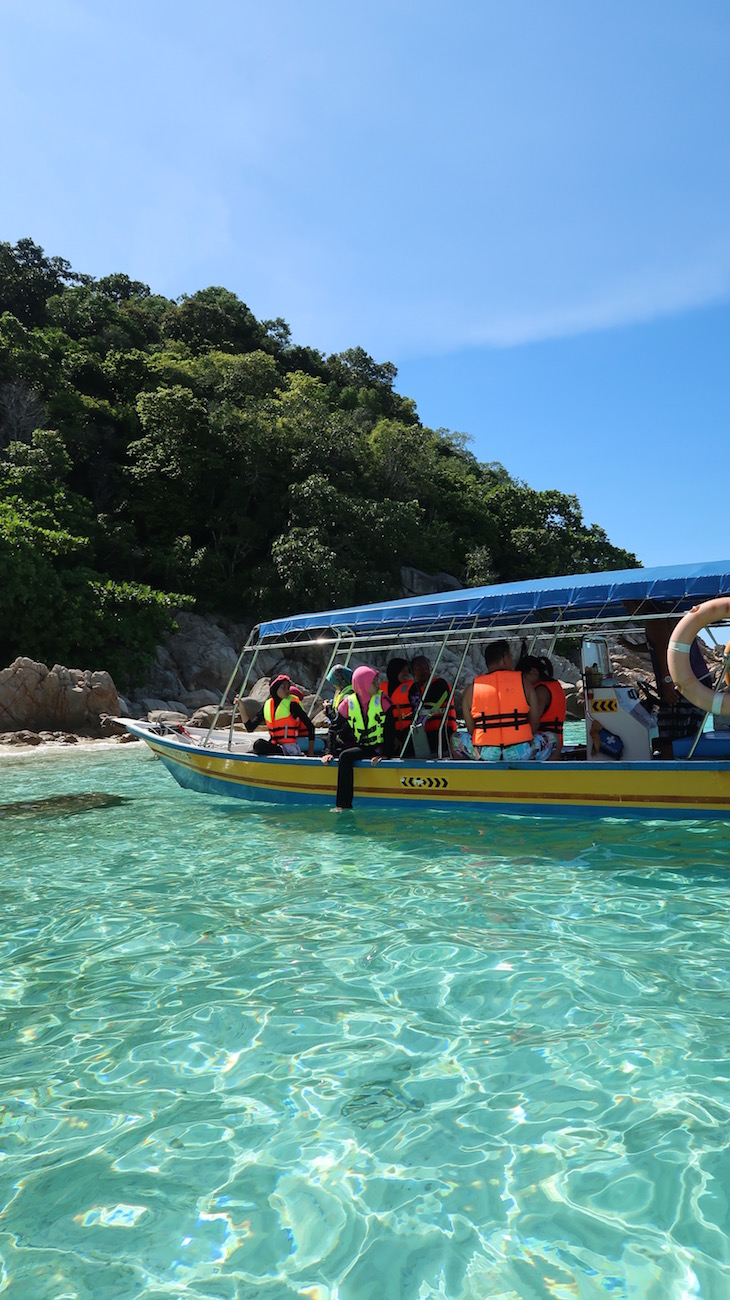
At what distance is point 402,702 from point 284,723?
6.14ft

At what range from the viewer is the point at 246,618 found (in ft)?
109

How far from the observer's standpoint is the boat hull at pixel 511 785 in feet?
25.9

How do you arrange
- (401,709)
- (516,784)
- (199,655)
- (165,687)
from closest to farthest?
(516,784) → (401,709) → (165,687) → (199,655)

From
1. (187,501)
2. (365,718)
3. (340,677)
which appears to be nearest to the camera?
(365,718)

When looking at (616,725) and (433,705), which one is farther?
(433,705)

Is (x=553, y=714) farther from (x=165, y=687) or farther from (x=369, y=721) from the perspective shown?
(x=165, y=687)

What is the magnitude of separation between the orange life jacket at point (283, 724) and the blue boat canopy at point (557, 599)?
1.03 metres

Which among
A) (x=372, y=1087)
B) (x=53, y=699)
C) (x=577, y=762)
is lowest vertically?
(x=372, y=1087)

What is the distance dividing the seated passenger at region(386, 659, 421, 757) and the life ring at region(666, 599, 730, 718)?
3.44 metres

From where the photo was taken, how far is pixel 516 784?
870 cm

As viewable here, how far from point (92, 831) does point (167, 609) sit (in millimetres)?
20427

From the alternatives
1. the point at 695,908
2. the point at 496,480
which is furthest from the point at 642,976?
the point at 496,480

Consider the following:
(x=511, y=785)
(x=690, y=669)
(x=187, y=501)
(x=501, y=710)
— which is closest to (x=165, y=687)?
(x=187, y=501)

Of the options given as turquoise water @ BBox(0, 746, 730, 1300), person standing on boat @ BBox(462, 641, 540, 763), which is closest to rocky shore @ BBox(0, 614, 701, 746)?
person standing on boat @ BBox(462, 641, 540, 763)
